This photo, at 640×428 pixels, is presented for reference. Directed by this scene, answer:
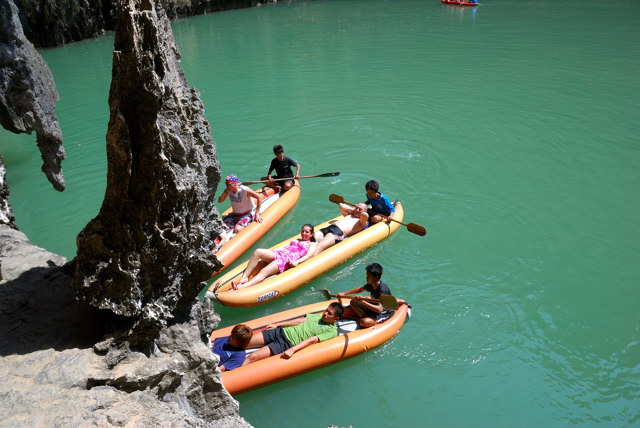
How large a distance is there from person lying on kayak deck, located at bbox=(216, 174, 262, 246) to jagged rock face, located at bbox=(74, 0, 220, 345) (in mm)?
4373

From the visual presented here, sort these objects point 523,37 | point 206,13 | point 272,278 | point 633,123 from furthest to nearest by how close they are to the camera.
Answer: point 206,13
point 523,37
point 633,123
point 272,278

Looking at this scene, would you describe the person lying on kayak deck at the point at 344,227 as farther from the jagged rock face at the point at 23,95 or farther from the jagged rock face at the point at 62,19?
the jagged rock face at the point at 62,19

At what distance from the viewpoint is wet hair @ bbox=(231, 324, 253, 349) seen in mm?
5707

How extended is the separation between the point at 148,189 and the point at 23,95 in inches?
218

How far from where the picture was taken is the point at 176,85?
11.5 ft

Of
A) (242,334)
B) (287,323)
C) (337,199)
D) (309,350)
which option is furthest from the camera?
(337,199)

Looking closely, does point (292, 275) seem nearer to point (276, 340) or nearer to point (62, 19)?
point (276, 340)

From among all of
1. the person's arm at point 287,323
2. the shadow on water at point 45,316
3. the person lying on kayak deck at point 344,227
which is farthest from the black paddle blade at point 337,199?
the shadow on water at point 45,316

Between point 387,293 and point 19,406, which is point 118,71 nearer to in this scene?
point 19,406

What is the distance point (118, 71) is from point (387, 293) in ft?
14.2

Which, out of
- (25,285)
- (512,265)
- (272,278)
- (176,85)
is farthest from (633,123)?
(25,285)

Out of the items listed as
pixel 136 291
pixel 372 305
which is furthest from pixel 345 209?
pixel 136 291

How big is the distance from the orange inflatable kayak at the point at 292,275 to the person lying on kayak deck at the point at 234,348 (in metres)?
0.92

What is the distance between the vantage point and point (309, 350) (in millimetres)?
5809
